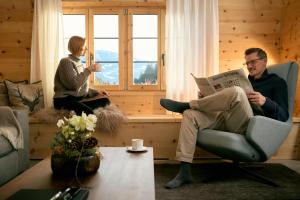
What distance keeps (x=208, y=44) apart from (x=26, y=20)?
2047 millimetres

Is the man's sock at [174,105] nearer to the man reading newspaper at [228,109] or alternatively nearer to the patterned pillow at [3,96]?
the man reading newspaper at [228,109]

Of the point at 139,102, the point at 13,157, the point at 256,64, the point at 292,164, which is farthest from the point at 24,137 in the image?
the point at 292,164

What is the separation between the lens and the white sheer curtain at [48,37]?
3.48 m

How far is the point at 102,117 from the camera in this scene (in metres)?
2.95

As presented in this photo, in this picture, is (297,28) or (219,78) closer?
(219,78)

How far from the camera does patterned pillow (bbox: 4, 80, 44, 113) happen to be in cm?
323

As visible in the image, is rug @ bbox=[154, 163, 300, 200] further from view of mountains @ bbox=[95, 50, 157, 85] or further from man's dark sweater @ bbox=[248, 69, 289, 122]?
view of mountains @ bbox=[95, 50, 157, 85]

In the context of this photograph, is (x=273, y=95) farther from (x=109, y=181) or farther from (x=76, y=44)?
(x=76, y=44)

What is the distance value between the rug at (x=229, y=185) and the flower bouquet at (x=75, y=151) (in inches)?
30.2

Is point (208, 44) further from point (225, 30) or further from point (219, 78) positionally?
point (219, 78)

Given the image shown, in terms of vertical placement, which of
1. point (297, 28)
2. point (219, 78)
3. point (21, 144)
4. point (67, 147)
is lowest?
point (21, 144)

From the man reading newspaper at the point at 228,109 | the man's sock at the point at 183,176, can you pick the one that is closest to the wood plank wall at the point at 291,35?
the man reading newspaper at the point at 228,109

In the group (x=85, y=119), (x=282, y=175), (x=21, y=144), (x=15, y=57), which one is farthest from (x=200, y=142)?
(x=15, y=57)

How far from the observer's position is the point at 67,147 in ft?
4.81
